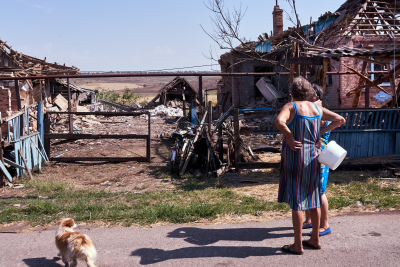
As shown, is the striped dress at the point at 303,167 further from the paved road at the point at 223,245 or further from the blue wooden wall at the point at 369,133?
the blue wooden wall at the point at 369,133

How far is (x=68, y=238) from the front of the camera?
Answer: 3465 mm

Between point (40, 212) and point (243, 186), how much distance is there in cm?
355

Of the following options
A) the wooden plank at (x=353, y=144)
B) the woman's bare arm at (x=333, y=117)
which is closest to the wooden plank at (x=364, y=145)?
the wooden plank at (x=353, y=144)

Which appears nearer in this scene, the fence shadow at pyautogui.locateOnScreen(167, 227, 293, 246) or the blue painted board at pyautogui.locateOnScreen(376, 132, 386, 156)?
the fence shadow at pyautogui.locateOnScreen(167, 227, 293, 246)

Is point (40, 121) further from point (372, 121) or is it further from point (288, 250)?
point (372, 121)

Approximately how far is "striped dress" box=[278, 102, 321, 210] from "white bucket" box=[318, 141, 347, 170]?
2.7 inches

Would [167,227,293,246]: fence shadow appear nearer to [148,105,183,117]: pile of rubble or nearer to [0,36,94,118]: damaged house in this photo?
[0,36,94,118]: damaged house

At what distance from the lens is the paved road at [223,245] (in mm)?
3607

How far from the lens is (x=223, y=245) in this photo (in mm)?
3996

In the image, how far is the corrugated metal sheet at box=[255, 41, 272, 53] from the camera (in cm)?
1875

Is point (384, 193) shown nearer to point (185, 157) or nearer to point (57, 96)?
point (185, 157)

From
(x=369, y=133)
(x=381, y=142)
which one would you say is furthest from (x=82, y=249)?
(x=381, y=142)

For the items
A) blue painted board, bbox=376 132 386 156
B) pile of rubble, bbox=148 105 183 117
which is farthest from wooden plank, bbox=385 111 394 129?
pile of rubble, bbox=148 105 183 117

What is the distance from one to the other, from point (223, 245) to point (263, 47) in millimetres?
16364
